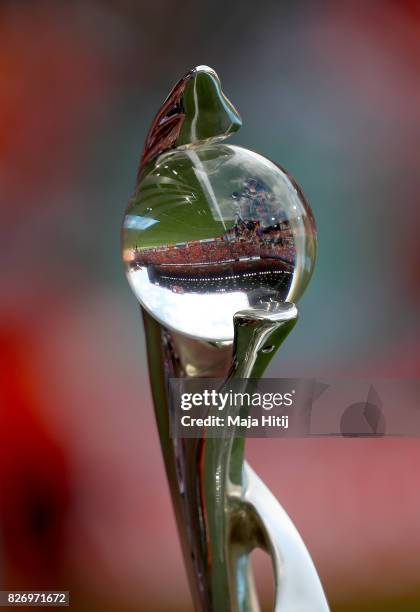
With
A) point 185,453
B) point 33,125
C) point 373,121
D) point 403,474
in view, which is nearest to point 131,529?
point 403,474

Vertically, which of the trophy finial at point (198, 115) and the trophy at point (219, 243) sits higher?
the trophy finial at point (198, 115)

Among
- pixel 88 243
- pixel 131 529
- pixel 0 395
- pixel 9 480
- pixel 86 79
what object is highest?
pixel 86 79

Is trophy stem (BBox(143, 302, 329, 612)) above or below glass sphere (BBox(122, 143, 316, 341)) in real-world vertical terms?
below

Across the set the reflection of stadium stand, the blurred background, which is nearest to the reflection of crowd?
the reflection of stadium stand

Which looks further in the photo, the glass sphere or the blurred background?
the blurred background

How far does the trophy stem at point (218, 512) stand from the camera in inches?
11.7

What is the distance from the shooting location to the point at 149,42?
1354mm

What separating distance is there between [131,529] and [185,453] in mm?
1130

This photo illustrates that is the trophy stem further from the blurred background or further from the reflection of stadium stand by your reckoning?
the blurred background

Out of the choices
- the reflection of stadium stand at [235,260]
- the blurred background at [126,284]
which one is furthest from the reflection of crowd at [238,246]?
the blurred background at [126,284]

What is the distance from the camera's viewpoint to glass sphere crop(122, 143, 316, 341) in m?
0.23

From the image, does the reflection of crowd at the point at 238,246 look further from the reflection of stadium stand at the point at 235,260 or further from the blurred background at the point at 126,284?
the blurred background at the point at 126,284

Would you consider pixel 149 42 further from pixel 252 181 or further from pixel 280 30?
pixel 252 181

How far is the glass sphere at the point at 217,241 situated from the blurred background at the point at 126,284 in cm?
107
